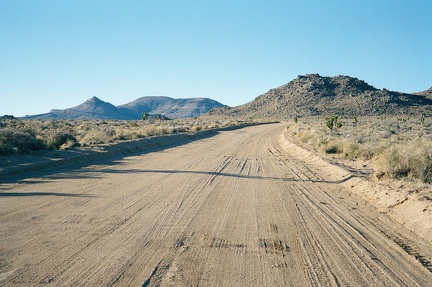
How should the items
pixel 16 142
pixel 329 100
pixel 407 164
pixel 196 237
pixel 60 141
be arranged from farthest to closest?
1. pixel 329 100
2. pixel 60 141
3. pixel 16 142
4. pixel 407 164
5. pixel 196 237

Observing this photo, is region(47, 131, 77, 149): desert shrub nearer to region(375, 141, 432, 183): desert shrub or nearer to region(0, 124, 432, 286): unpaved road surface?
region(0, 124, 432, 286): unpaved road surface

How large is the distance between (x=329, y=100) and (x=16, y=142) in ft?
389

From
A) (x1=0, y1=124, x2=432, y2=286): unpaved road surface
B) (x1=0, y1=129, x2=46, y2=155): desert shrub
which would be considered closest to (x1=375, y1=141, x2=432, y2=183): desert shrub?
(x1=0, y1=124, x2=432, y2=286): unpaved road surface

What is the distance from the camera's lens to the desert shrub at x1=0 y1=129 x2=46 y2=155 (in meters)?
14.8

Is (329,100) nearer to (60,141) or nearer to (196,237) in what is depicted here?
(60,141)

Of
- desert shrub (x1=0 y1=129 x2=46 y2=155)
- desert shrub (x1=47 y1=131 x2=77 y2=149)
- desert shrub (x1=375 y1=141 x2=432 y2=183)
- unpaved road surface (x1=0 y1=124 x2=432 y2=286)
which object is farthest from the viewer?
desert shrub (x1=47 y1=131 x2=77 y2=149)

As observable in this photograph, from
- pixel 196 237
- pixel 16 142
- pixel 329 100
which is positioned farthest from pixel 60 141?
pixel 329 100

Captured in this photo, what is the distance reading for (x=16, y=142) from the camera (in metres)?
15.9

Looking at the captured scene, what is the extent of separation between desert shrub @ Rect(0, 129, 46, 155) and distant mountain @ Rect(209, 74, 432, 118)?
96549mm

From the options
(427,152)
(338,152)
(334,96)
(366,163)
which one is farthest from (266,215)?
(334,96)

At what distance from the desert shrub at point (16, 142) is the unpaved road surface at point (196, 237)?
4800mm

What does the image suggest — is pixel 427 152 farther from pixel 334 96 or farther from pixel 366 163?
pixel 334 96

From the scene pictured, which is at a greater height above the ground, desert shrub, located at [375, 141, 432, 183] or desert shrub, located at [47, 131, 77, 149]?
desert shrub, located at [47, 131, 77, 149]

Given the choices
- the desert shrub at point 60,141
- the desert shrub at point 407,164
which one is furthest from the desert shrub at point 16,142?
the desert shrub at point 407,164
